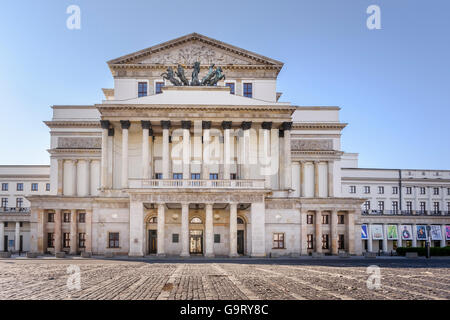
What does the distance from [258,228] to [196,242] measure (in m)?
7.90

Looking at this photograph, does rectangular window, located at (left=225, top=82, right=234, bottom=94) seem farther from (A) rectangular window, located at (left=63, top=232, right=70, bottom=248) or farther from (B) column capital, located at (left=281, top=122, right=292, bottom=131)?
(A) rectangular window, located at (left=63, top=232, right=70, bottom=248)

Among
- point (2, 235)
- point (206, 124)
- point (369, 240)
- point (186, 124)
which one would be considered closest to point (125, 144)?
point (186, 124)

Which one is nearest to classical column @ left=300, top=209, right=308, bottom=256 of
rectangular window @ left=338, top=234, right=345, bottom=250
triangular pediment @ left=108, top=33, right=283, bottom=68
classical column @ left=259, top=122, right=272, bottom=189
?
classical column @ left=259, top=122, right=272, bottom=189

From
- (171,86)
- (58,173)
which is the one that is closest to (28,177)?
(58,173)

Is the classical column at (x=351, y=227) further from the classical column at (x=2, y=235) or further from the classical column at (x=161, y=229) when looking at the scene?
the classical column at (x=2, y=235)

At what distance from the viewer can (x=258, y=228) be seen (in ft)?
153

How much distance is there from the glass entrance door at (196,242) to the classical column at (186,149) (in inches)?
244

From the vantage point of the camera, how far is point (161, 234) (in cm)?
4625

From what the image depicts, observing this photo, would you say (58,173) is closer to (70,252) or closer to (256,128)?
(70,252)

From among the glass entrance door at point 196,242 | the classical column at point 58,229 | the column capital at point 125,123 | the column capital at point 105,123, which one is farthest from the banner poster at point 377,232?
the classical column at point 58,229

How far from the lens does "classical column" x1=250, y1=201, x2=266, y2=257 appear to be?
46469 millimetres

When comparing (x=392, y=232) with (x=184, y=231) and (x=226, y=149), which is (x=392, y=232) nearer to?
(x=226, y=149)

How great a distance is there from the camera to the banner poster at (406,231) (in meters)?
78.3
